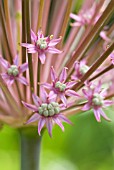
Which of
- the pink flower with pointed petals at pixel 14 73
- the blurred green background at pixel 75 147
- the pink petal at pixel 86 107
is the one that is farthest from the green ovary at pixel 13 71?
the blurred green background at pixel 75 147

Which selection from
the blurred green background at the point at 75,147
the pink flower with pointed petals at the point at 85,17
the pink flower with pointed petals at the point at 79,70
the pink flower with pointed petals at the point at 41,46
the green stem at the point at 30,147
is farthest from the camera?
the blurred green background at the point at 75,147

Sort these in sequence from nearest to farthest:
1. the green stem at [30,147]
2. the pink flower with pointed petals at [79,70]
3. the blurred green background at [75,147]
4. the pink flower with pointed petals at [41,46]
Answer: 1. the pink flower with pointed petals at [41,46]
2. the pink flower with pointed petals at [79,70]
3. the green stem at [30,147]
4. the blurred green background at [75,147]

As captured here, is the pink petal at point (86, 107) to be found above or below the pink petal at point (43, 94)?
below

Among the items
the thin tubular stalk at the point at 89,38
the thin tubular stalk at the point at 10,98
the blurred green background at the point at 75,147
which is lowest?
the thin tubular stalk at the point at 10,98

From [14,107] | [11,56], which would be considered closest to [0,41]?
[11,56]

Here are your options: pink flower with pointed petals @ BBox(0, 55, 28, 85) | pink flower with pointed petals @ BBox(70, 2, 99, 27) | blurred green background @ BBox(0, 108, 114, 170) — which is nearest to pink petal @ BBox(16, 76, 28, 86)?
pink flower with pointed petals @ BBox(0, 55, 28, 85)

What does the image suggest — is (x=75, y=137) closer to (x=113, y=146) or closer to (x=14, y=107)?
(x=113, y=146)

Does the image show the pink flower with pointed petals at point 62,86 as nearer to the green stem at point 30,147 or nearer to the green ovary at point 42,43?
the green ovary at point 42,43

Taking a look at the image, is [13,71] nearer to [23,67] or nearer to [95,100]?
[23,67]
